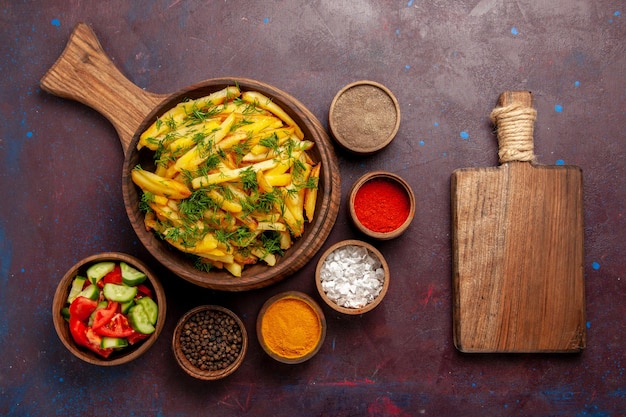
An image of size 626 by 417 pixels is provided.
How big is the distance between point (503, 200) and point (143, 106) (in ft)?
7.59

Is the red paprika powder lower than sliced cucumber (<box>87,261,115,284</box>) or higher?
higher

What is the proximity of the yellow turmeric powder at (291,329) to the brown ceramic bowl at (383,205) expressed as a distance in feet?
1.93

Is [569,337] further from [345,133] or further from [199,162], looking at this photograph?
[199,162]

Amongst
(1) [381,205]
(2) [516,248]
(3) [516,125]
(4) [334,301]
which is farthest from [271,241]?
(3) [516,125]

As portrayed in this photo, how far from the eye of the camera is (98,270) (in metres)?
3.03

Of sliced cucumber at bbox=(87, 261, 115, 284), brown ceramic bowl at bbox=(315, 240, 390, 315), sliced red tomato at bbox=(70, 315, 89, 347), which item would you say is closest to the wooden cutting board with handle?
brown ceramic bowl at bbox=(315, 240, 390, 315)

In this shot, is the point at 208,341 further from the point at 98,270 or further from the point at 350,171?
the point at 350,171

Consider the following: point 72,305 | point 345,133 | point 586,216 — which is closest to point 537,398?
point 586,216

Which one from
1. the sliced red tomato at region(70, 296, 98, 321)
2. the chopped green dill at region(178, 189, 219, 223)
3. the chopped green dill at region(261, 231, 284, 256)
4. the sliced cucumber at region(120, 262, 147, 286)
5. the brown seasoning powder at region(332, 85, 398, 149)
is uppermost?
the brown seasoning powder at region(332, 85, 398, 149)

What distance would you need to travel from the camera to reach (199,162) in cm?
264

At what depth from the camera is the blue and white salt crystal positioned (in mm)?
3131

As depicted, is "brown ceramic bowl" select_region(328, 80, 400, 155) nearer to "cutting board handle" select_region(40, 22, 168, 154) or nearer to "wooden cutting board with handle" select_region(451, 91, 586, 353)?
"wooden cutting board with handle" select_region(451, 91, 586, 353)

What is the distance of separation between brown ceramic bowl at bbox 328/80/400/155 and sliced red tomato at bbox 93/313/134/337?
1.62m

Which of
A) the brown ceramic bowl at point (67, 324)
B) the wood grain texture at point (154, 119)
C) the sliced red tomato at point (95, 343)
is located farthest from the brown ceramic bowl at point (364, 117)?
the sliced red tomato at point (95, 343)
